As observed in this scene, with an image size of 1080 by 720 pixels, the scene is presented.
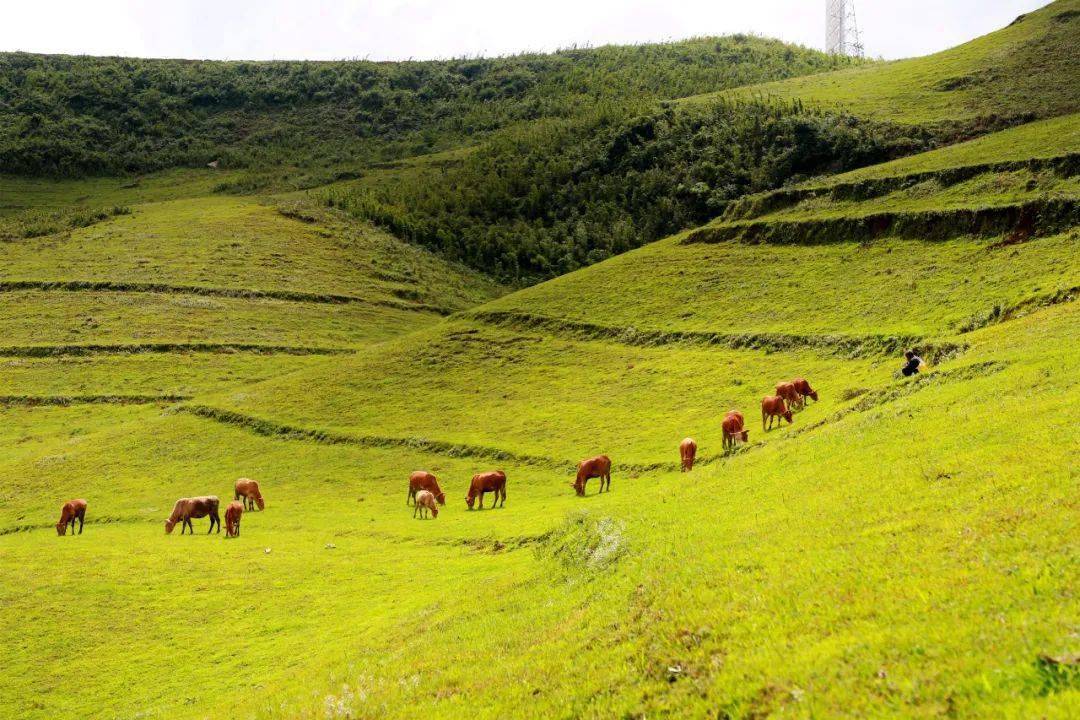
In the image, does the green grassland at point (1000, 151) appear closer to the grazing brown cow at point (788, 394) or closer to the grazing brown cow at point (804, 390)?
the grazing brown cow at point (804, 390)

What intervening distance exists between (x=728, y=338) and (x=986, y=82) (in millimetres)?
78712

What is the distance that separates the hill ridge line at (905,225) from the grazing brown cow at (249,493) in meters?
49.1

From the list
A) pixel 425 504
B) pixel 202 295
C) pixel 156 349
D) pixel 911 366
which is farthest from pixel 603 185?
pixel 911 366

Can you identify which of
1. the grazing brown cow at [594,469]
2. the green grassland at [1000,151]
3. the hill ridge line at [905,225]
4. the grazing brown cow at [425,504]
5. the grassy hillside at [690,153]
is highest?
the grassy hillside at [690,153]

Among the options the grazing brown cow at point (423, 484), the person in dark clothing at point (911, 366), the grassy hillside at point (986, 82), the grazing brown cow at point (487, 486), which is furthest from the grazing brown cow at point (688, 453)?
the grassy hillside at point (986, 82)

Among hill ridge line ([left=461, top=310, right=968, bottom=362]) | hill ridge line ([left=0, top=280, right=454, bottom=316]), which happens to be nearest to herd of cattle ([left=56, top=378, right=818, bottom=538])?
hill ridge line ([left=461, top=310, right=968, bottom=362])

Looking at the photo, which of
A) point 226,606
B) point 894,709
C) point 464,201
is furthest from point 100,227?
point 894,709

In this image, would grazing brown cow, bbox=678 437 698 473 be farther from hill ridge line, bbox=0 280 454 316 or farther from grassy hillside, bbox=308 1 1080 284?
grassy hillside, bbox=308 1 1080 284

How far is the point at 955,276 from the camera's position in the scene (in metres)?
53.0

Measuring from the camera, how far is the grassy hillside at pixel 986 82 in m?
100

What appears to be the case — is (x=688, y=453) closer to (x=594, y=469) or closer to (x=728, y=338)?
(x=594, y=469)

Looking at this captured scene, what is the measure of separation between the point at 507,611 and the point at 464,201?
130933 mm

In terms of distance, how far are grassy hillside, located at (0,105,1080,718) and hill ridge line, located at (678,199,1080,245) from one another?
18.9 inches

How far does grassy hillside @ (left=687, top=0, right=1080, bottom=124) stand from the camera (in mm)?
100000
